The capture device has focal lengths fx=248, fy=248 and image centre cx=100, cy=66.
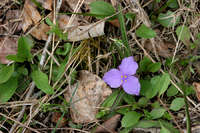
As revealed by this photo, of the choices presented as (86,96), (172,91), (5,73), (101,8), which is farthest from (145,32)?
(5,73)

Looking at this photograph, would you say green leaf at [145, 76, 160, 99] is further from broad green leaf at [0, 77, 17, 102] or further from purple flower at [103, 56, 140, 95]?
broad green leaf at [0, 77, 17, 102]

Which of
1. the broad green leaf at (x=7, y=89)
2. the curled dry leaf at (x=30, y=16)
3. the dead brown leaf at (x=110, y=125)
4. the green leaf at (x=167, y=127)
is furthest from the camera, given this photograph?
the curled dry leaf at (x=30, y=16)

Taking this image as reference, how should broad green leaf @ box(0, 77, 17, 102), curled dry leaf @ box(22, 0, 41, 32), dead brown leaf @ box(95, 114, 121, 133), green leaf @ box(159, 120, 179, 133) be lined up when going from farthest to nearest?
curled dry leaf @ box(22, 0, 41, 32) → broad green leaf @ box(0, 77, 17, 102) → dead brown leaf @ box(95, 114, 121, 133) → green leaf @ box(159, 120, 179, 133)

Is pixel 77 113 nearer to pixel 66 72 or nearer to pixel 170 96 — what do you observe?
pixel 66 72

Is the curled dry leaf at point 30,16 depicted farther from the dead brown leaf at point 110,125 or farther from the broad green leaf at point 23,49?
the dead brown leaf at point 110,125

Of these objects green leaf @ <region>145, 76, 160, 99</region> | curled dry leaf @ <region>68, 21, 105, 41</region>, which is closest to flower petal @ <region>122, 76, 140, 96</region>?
green leaf @ <region>145, 76, 160, 99</region>

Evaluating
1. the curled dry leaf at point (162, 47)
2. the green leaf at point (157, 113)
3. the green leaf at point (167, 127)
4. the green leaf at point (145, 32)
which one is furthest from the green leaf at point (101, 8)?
the green leaf at point (167, 127)
